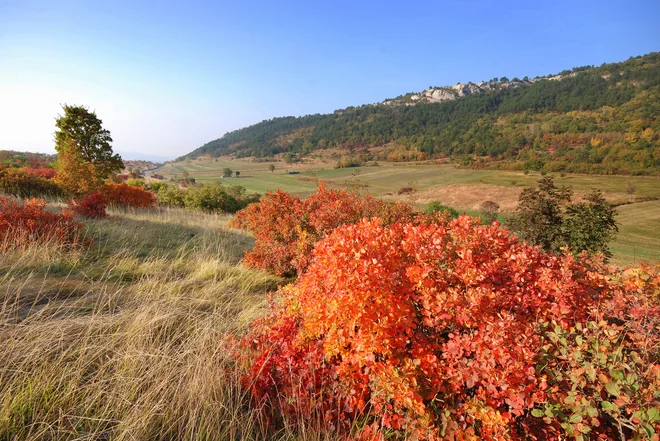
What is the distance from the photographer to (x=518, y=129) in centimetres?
11475

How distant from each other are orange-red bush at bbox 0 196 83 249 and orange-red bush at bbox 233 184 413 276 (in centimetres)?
363

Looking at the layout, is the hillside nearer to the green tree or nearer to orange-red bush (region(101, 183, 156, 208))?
the green tree

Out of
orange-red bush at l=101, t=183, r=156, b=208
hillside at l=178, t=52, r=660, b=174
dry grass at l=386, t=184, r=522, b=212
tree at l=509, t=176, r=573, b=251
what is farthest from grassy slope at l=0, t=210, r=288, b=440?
hillside at l=178, t=52, r=660, b=174

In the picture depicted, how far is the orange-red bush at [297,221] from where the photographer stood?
23.0 ft

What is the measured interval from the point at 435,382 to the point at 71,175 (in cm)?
→ 2134

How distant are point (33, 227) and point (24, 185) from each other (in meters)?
15.1

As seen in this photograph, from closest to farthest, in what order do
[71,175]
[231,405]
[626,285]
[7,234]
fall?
1. [231,405]
2. [626,285]
3. [7,234]
4. [71,175]

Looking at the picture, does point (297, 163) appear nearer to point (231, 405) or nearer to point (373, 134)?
point (373, 134)

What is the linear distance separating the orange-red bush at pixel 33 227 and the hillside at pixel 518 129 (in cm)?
8737

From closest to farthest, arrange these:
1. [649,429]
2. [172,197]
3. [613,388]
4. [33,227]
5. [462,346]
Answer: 1. [649,429]
2. [613,388]
3. [462,346]
4. [33,227]
5. [172,197]

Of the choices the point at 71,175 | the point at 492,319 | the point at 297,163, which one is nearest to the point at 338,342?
the point at 492,319

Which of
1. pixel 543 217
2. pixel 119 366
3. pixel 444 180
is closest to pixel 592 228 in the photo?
pixel 543 217

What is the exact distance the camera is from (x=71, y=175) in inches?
666

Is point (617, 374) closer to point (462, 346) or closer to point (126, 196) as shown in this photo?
point (462, 346)
